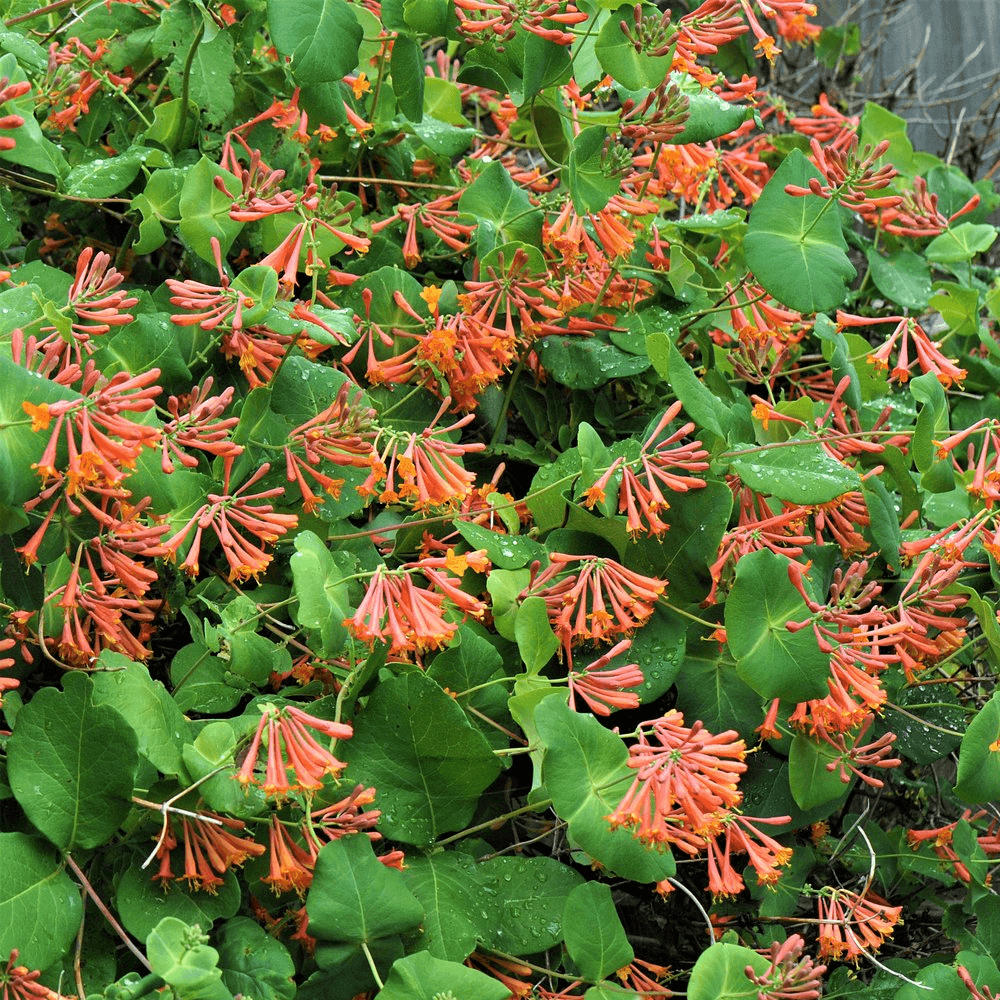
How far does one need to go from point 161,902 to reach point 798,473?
0.77 meters

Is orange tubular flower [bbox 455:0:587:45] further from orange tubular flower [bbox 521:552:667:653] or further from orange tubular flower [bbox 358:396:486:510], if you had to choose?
orange tubular flower [bbox 521:552:667:653]

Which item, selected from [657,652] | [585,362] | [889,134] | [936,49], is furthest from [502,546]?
[936,49]

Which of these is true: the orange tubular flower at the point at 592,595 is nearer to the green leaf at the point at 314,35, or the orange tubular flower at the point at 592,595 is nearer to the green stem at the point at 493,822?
the green stem at the point at 493,822

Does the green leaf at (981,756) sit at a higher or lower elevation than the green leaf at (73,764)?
lower

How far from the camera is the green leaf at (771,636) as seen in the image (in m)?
1.20

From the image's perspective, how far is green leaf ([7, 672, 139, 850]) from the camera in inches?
38.5

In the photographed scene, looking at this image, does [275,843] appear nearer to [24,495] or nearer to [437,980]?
[437,980]

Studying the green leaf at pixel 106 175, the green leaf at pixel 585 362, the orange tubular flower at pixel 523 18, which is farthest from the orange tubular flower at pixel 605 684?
the green leaf at pixel 106 175

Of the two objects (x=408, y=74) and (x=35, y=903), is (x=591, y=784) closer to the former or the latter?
(x=35, y=903)

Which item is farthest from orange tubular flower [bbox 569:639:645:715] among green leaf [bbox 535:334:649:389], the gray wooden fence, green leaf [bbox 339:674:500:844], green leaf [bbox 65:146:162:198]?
the gray wooden fence

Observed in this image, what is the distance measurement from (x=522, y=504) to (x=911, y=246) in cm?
97

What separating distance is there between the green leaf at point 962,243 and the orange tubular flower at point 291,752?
4.32 feet

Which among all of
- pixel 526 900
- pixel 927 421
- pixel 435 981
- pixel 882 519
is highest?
pixel 927 421

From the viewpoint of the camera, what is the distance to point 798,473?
128 cm
